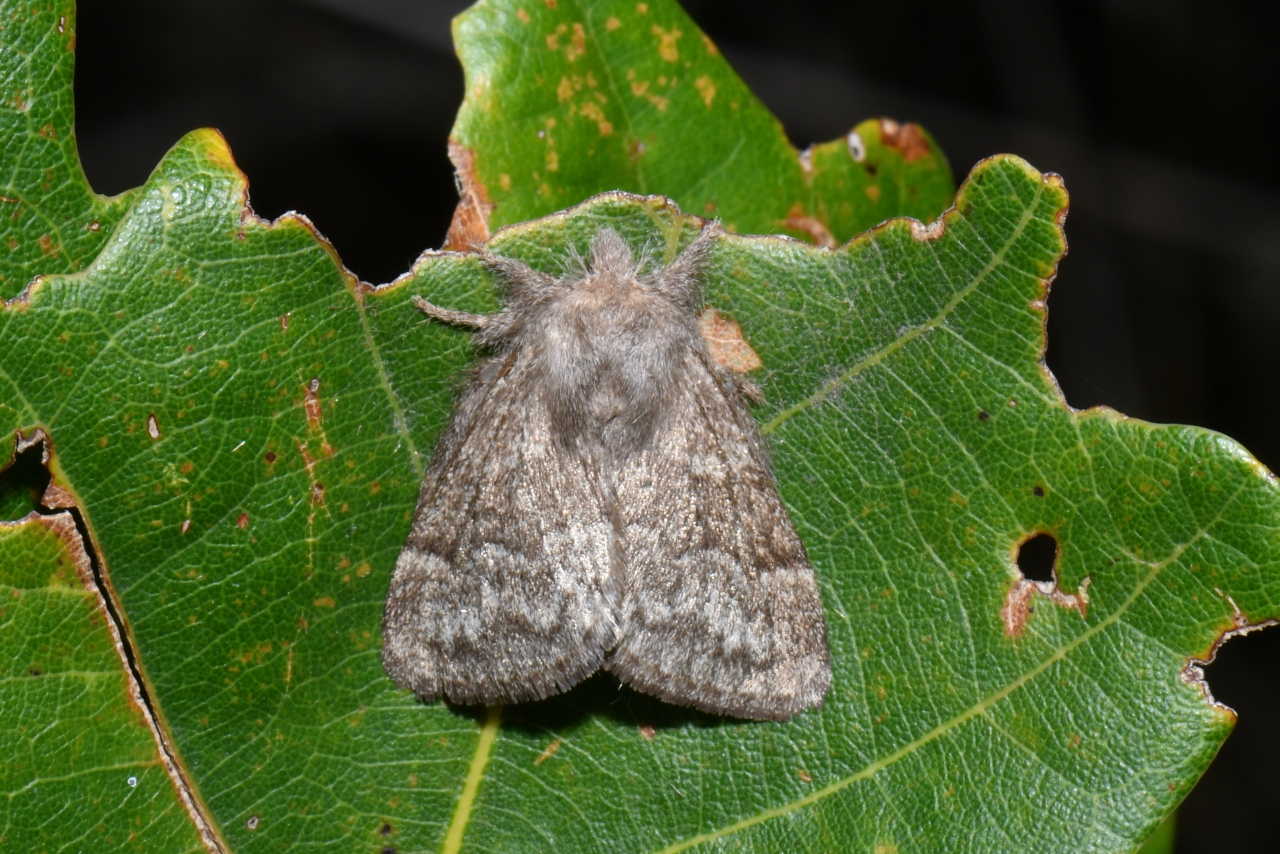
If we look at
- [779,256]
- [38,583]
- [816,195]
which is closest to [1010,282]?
[779,256]

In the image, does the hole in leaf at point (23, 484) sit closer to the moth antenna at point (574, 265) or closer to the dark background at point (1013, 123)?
the moth antenna at point (574, 265)

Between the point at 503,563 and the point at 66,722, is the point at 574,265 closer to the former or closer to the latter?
the point at 503,563

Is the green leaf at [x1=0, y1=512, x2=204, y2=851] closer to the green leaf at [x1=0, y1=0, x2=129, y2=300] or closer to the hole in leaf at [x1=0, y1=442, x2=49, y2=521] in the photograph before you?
the hole in leaf at [x1=0, y1=442, x2=49, y2=521]

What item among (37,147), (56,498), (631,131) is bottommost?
(56,498)

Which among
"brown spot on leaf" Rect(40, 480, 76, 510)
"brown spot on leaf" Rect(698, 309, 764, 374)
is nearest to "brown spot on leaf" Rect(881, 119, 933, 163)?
"brown spot on leaf" Rect(698, 309, 764, 374)

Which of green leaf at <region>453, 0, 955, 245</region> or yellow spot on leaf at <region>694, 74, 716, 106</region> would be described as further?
yellow spot on leaf at <region>694, 74, 716, 106</region>

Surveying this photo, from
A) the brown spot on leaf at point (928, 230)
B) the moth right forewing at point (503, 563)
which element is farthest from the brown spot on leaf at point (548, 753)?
the brown spot on leaf at point (928, 230)

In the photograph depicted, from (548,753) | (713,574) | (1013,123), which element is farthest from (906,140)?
(1013,123)
